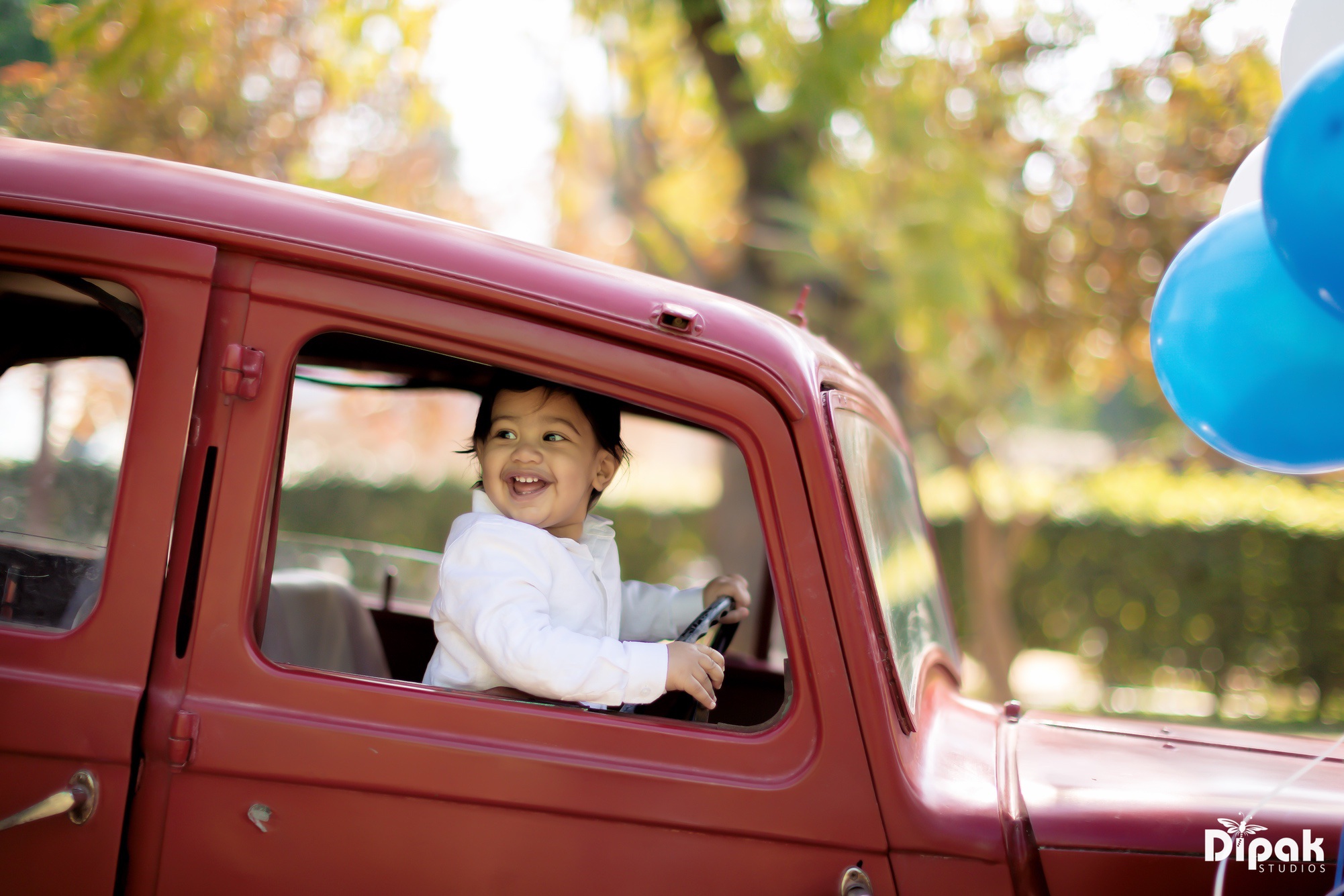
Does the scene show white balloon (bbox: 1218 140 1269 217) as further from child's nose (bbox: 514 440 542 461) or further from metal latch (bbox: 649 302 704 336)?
child's nose (bbox: 514 440 542 461)

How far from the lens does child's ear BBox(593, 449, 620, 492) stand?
2.17 meters

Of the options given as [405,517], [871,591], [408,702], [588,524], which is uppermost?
[405,517]

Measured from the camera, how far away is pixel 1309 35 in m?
2.07

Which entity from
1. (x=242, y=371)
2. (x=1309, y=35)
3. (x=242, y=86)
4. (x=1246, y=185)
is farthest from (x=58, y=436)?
(x=242, y=86)

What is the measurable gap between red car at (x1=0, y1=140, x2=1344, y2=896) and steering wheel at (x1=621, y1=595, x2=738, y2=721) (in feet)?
0.77

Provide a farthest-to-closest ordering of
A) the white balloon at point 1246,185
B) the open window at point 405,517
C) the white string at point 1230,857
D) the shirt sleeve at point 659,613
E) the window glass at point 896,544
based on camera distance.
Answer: the open window at point 405,517, the shirt sleeve at point 659,613, the white balloon at point 1246,185, the window glass at point 896,544, the white string at point 1230,857

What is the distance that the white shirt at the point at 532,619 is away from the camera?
1679mm

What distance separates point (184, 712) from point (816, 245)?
491 centimetres

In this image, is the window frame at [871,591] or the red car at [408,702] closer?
the red car at [408,702]

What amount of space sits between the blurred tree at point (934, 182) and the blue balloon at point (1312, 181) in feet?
11.4

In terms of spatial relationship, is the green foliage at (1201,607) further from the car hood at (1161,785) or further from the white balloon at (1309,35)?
the white balloon at (1309,35)

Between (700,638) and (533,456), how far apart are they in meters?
0.48

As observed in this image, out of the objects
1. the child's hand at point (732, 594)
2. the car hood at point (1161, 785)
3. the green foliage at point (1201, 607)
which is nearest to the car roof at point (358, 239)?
the child's hand at point (732, 594)

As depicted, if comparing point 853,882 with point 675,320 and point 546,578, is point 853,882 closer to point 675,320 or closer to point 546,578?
point 546,578
